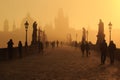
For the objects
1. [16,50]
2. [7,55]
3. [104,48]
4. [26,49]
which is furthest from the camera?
[26,49]

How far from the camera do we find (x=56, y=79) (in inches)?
674

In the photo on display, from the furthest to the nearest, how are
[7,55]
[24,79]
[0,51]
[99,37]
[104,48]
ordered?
[99,37] → [7,55] → [0,51] → [104,48] → [24,79]

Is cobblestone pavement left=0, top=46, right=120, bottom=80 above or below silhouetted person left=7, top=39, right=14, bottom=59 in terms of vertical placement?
below

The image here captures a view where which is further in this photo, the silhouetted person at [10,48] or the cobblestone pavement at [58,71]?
the silhouetted person at [10,48]

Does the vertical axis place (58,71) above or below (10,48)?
below

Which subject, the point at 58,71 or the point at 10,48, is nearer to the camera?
the point at 58,71

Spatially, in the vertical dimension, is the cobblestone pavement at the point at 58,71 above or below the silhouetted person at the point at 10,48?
below

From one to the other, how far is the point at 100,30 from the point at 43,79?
42122 mm

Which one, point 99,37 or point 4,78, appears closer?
point 4,78

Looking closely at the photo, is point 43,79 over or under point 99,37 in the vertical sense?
under

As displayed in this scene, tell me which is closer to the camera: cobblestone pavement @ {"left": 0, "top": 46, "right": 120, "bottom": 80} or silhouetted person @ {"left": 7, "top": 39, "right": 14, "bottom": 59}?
cobblestone pavement @ {"left": 0, "top": 46, "right": 120, "bottom": 80}

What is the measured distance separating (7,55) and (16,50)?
352 cm

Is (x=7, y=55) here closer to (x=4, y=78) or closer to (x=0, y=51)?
(x=0, y=51)

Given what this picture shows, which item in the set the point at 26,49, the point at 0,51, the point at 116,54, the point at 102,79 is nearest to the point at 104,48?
the point at 116,54
